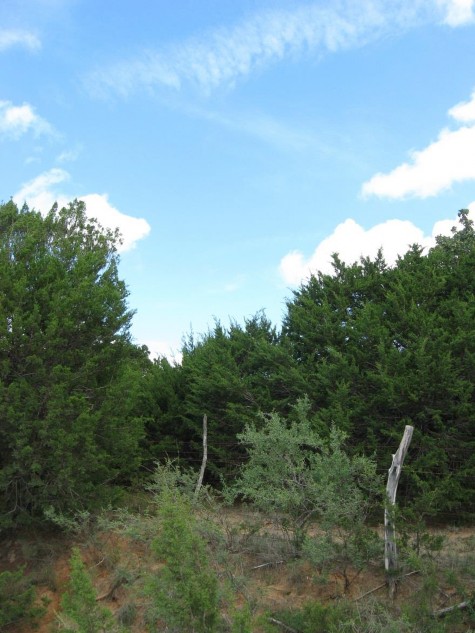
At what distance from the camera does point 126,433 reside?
34.7 feet

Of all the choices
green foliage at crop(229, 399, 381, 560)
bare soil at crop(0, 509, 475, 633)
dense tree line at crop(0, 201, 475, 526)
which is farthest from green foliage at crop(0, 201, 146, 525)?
green foliage at crop(229, 399, 381, 560)

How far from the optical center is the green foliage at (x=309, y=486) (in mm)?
7699

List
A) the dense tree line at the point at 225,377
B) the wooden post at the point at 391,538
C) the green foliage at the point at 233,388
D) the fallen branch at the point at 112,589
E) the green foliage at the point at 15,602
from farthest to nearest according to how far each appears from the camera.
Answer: the green foliage at the point at 233,388
the dense tree line at the point at 225,377
the fallen branch at the point at 112,589
the green foliage at the point at 15,602
the wooden post at the point at 391,538

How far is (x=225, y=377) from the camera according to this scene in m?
13.7

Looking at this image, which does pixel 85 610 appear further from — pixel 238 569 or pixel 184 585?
pixel 238 569

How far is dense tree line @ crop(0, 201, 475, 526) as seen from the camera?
9273 mm

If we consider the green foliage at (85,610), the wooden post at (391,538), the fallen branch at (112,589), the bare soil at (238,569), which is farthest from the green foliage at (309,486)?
the green foliage at (85,610)

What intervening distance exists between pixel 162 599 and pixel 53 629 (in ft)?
12.2

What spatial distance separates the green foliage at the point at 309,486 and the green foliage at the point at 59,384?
2695 millimetres

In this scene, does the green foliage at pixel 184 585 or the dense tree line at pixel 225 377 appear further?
the dense tree line at pixel 225 377

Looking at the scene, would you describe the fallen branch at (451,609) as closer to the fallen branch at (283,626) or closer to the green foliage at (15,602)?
the fallen branch at (283,626)

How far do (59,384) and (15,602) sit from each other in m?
3.14

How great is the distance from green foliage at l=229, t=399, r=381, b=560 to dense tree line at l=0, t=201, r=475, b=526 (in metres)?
1.00

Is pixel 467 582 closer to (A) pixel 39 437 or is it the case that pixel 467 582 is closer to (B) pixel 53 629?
(B) pixel 53 629
